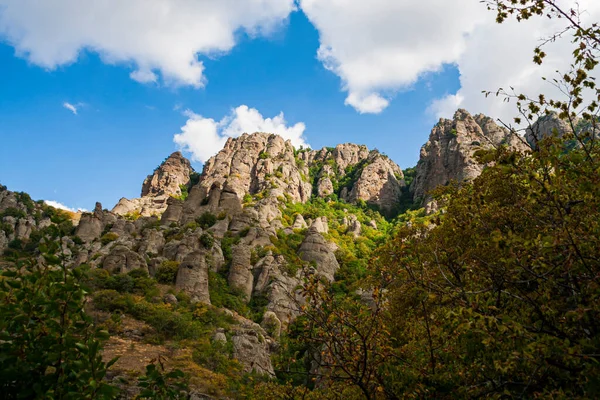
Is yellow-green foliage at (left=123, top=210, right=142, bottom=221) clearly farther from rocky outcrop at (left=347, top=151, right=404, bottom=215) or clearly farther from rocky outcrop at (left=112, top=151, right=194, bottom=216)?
rocky outcrop at (left=347, top=151, right=404, bottom=215)

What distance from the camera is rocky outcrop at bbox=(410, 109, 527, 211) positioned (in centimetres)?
7288

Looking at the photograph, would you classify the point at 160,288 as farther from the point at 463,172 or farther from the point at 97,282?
the point at 463,172

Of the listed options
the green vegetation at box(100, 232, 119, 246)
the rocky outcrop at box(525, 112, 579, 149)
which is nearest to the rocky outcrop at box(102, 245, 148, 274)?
the green vegetation at box(100, 232, 119, 246)

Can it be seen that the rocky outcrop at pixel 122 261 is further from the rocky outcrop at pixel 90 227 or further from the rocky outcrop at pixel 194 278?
the rocky outcrop at pixel 90 227

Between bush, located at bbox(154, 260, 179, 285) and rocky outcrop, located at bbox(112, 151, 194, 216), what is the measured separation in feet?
147

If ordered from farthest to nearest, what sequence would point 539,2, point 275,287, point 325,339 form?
point 275,287, point 539,2, point 325,339

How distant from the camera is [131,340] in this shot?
59.0ft

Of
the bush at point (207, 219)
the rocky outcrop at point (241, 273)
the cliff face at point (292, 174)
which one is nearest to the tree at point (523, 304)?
the rocky outcrop at point (241, 273)

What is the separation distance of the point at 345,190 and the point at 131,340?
80.7m

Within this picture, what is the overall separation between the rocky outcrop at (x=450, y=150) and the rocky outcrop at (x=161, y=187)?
51.1 m

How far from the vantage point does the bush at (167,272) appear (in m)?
28.2

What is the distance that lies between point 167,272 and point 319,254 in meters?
19.7

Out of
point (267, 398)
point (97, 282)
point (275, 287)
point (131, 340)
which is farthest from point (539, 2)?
point (275, 287)

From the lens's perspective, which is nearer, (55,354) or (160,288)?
(55,354)
